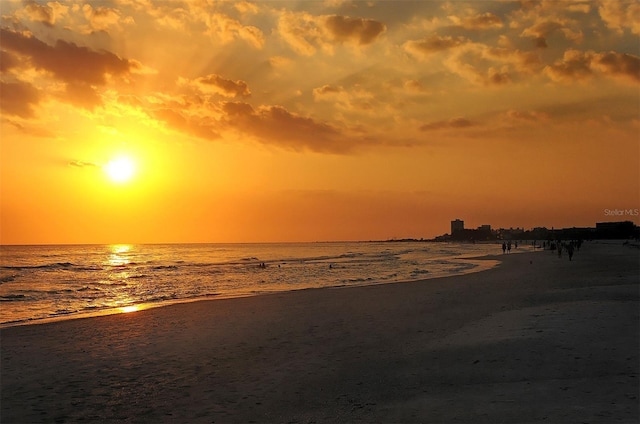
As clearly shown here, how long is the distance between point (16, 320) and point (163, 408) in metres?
17.8

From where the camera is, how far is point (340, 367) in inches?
483

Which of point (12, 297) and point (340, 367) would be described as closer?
point (340, 367)

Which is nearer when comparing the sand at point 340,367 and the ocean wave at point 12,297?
the sand at point 340,367

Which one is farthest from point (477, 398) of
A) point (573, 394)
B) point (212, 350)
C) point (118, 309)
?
point (118, 309)

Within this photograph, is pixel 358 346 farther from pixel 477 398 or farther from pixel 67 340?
pixel 67 340

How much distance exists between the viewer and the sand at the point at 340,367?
8.91 meters

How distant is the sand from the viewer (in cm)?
891

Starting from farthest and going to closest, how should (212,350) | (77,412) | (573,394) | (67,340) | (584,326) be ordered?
(67,340)
(212,350)
(584,326)
(77,412)
(573,394)

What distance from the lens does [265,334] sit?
17.0 meters

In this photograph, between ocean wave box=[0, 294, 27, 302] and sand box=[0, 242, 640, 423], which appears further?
ocean wave box=[0, 294, 27, 302]

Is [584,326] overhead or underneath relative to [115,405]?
overhead

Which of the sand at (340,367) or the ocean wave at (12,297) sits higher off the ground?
the sand at (340,367)

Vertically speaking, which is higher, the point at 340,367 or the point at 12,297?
the point at 340,367

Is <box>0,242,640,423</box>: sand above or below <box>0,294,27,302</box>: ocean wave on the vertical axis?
above
